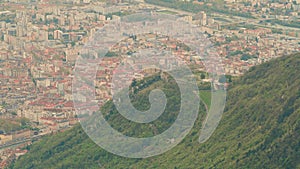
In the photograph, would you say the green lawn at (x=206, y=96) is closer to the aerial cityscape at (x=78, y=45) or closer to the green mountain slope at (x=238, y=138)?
the green mountain slope at (x=238, y=138)

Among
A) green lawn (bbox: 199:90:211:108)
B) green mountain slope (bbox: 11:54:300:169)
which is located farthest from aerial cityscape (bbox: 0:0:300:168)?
green lawn (bbox: 199:90:211:108)

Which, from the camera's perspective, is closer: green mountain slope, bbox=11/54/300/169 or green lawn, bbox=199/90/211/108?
green mountain slope, bbox=11/54/300/169

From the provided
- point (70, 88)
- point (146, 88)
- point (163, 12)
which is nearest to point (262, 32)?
point (163, 12)

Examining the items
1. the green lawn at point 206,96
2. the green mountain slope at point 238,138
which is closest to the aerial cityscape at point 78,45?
the green mountain slope at point 238,138

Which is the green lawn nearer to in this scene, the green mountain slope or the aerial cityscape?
the green mountain slope

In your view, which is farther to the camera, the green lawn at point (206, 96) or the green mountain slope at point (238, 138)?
the green lawn at point (206, 96)

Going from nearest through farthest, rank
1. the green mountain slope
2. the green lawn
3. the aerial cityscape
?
the green mountain slope → the green lawn → the aerial cityscape

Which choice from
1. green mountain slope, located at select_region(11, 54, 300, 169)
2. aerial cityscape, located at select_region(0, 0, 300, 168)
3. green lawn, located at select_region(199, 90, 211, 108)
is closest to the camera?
green mountain slope, located at select_region(11, 54, 300, 169)
